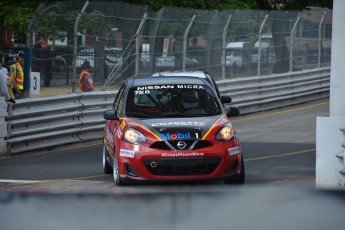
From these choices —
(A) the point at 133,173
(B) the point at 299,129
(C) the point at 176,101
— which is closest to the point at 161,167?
(A) the point at 133,173

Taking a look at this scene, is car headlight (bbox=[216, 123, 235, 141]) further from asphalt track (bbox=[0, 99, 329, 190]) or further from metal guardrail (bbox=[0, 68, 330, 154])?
metal guardrail (bbox=[0, 68, 330, 154])

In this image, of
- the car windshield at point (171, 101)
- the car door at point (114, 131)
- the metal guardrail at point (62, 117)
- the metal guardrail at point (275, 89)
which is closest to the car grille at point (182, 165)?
the car door at point (114, 131)

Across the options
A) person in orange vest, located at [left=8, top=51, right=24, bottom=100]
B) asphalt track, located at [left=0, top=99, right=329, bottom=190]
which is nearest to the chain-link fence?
person in orange vest, located at [left=8, top=51, right=24, bottom=100]

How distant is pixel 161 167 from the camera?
34.0 ft

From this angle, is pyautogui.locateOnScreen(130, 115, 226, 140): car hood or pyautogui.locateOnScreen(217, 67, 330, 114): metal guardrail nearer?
pyautogui.locateOnScreen(130, 115, 226, 140): car hood

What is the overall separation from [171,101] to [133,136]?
107cm

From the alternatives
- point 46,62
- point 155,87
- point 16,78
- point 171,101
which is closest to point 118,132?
point 171,101

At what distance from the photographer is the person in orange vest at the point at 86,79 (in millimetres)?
18078

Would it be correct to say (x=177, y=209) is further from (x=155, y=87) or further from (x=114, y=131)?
(x=155, y=87)

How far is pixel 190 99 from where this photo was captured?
11.5 metres

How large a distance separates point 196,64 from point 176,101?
37.4 feet

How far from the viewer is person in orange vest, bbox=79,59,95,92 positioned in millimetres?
18078

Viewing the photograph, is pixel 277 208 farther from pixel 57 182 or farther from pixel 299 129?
pixel 299 129

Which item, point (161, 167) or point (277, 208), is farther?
point (161, 167)
